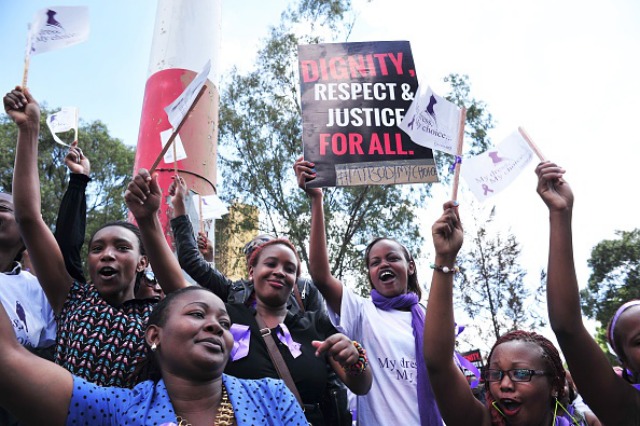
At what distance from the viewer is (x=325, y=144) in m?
3.91

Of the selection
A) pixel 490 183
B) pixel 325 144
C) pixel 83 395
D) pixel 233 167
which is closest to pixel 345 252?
pixel 233 167

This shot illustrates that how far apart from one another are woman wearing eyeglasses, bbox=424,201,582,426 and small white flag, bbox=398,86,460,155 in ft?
3.26

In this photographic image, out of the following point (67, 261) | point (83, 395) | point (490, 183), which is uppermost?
point (490, 183)

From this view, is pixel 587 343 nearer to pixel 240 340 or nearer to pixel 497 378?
pixel 497 378

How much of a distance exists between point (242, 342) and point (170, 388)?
2.05ft

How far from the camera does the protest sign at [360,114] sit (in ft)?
12.6

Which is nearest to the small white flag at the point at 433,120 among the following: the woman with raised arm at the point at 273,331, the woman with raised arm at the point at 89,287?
the woman with raised arm at the point at 273,331

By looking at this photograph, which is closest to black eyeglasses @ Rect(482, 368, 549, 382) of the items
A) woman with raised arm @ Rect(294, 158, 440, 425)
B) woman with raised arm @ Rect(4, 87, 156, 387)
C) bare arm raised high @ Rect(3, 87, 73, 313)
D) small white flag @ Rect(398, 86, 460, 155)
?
woman with raised arm @ Rect(294, 158, 440, 425)

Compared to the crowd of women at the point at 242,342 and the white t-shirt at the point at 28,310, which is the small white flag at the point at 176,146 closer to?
the crowd of women at the point at 242,342

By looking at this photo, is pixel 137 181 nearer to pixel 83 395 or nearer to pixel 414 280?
pixel 83 395

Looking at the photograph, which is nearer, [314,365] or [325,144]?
[314,365]

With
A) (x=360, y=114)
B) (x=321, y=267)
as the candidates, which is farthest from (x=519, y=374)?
(x=360, y=114)

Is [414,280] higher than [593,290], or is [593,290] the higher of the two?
[593,290]

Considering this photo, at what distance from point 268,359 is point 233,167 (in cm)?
1148
